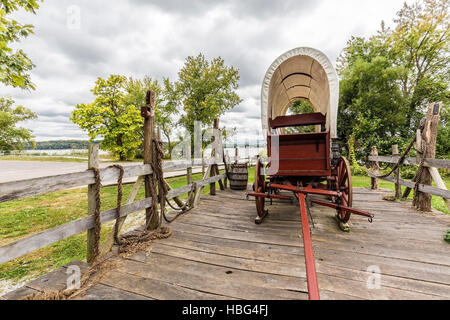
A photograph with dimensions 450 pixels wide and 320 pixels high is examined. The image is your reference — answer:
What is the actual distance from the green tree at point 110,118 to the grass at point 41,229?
508 inches

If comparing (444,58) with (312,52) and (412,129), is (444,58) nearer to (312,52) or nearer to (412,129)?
(412,129)

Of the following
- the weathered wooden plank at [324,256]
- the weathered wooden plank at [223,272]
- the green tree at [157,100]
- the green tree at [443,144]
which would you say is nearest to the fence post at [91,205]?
the weathered wooden plank at [223,272]

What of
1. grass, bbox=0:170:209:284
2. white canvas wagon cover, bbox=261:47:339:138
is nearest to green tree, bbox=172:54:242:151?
grass, bbox=0:170:209:284

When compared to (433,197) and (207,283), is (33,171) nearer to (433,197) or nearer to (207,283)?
(207,283)

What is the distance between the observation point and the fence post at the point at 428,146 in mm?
3473

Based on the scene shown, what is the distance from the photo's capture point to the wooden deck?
1610 millimetres

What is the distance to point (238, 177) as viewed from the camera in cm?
565

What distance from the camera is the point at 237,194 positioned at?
207 inches

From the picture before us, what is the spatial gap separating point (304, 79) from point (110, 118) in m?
19.4

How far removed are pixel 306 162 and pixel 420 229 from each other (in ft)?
6.34

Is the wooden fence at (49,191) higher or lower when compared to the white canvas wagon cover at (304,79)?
lower

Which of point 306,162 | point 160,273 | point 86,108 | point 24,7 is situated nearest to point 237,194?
point 306,162

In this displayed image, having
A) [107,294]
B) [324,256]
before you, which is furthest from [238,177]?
[107,294]

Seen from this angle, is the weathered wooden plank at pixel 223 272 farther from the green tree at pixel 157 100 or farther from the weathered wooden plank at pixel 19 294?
the green tree at pixel 157 100
